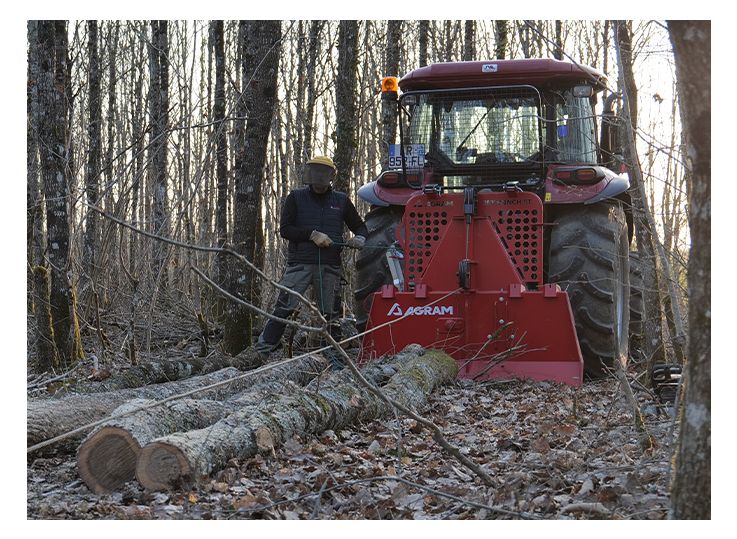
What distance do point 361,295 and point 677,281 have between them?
3.27m

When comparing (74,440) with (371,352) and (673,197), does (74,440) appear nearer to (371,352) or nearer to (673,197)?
(371,352)

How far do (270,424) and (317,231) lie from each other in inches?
141

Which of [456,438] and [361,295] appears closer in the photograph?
[456,438]

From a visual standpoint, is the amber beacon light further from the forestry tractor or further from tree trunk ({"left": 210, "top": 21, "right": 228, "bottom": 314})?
tree trunk ({"left": 210, "top": 21, "right": 228, "bottom": 314})

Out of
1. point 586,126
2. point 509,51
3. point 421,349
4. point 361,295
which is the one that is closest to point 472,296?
point 421,349

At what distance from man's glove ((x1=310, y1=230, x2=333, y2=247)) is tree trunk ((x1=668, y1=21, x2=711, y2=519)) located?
17.5 ft

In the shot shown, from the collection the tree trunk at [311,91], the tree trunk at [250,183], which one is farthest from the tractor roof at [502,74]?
the tree trunk at [311,91]

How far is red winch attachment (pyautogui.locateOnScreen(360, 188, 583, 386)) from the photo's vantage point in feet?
24.8

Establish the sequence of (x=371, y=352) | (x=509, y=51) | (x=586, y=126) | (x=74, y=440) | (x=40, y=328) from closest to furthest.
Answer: (x=74, y=440) < (x=40, y=328) < (x=371, y=352) < (x=586, y=126) < (x=509, y=51)

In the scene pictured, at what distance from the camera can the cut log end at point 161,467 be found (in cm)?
409

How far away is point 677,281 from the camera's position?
6.43 meters

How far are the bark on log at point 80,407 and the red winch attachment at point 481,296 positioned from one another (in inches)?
78.7

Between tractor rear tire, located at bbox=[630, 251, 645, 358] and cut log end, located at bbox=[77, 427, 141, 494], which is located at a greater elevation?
tractor rear tire, located at bbox=[630, 251, 645, 358]

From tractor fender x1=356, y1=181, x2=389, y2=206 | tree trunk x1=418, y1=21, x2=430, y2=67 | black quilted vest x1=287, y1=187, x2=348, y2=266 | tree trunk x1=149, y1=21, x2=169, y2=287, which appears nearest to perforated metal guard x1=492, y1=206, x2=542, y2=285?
tractor fender x1=356, y1=181, x2=389, y2=206
